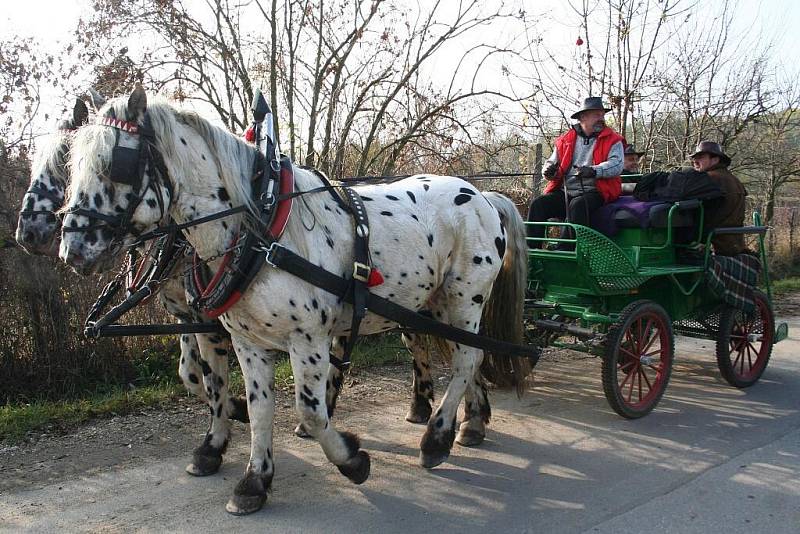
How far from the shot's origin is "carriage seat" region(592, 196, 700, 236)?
4.89m

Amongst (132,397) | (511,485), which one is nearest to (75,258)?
(511,485)

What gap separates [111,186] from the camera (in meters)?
2.59

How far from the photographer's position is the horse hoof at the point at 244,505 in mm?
3111

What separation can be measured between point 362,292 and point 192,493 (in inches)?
54.8

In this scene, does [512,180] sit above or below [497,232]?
above

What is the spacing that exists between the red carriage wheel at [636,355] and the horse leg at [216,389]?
245 centimetres

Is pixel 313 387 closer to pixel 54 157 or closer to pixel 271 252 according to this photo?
pixel 271 252

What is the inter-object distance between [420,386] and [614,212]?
6.82ft

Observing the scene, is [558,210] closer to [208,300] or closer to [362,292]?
[362,292]

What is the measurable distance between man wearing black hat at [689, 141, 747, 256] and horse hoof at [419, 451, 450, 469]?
3076 mm

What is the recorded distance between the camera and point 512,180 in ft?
30.5

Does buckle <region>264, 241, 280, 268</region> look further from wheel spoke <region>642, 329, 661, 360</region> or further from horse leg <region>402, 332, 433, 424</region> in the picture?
wheel spoke <region>642, 329, 661, 360</region>

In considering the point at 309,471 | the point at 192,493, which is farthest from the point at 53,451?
the point at 309,471

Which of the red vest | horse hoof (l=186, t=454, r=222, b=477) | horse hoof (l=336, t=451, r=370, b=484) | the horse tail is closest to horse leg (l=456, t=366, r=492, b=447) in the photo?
the horse tail
